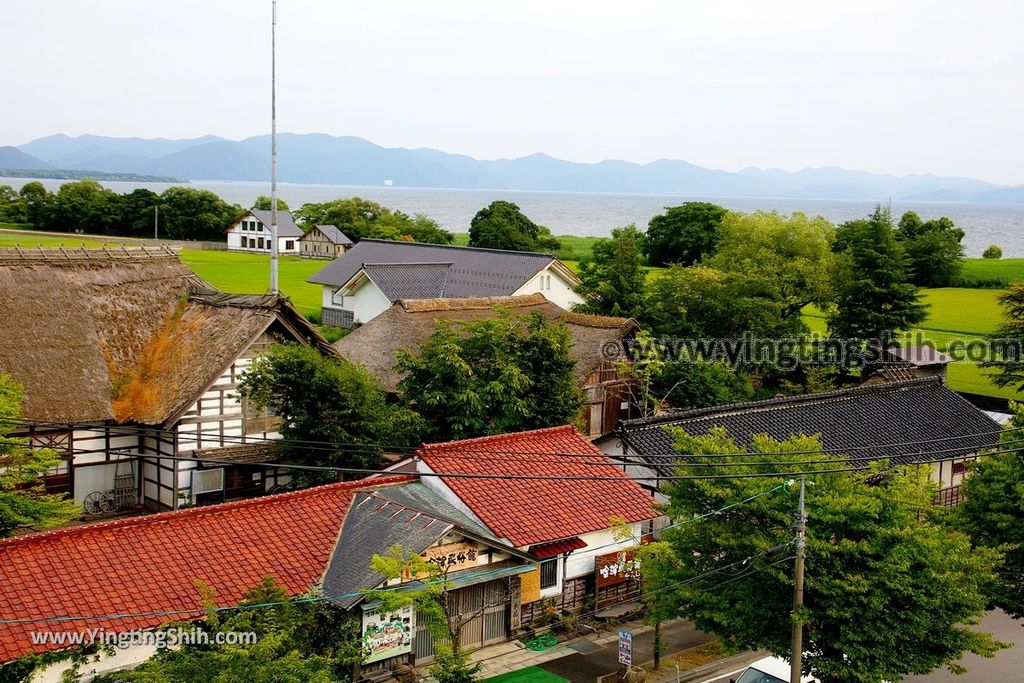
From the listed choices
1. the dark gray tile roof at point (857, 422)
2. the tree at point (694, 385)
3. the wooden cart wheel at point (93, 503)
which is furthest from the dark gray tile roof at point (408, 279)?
the dark gray tile roof at point (857, 422)

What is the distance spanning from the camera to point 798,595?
13.1 m

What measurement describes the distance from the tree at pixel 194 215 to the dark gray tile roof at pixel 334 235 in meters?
8.81

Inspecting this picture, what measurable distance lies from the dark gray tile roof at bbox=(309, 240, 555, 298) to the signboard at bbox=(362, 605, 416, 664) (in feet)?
90.0

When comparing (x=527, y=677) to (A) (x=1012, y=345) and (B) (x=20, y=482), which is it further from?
(A) (x=1012, y=345)

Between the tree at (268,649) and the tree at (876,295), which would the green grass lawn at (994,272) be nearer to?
the tree at (876,295)

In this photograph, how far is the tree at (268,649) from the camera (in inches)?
399

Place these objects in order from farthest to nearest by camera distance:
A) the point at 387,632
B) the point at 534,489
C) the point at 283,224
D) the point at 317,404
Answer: the point at 283,224 < the point at 317,404 < the point at 534,489 < the point at 387,632

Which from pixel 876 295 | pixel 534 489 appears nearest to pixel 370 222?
pixel 876 295

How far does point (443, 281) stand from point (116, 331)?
21.8 metres

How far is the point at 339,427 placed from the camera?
21.3m

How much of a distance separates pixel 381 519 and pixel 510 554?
8.09 ft

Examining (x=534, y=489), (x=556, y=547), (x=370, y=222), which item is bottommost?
(x=556, y=547)

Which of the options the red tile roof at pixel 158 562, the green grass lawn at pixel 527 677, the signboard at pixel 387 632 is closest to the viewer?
the red tile roof at pixel 158 562

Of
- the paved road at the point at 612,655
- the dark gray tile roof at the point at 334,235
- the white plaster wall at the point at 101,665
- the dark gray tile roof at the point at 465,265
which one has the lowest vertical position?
the paved road at the point at 612,655
